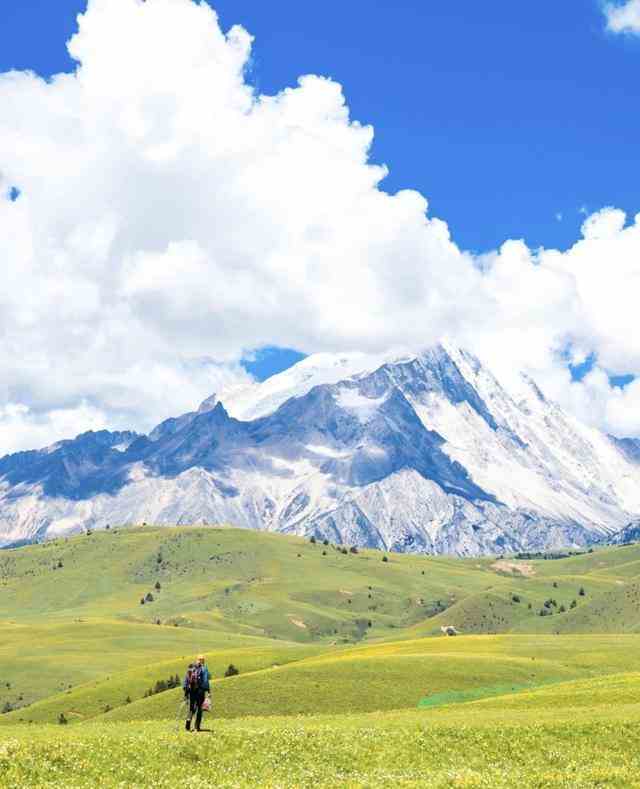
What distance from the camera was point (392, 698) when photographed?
112438 millimetres

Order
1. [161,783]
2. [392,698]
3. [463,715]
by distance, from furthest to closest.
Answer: [392,698], [463,715], [161,783]

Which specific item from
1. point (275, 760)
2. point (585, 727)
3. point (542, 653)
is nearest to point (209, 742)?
point (275, 760)

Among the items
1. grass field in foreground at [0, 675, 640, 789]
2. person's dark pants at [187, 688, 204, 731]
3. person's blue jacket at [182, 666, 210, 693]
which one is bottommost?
grass field in foreground at [0, 675, 640, 789]

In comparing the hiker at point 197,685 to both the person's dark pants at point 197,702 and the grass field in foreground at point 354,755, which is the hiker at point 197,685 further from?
the grass field in foreground at point 354,755

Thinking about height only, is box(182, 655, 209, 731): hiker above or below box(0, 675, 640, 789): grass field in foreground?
above

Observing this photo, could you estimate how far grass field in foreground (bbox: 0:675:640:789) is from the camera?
4231 cm

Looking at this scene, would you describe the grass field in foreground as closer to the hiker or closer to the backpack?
the hiker

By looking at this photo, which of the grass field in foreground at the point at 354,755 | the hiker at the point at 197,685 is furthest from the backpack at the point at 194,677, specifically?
the grass field in foreground at the point at 354,755

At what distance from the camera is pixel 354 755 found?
1953 inches

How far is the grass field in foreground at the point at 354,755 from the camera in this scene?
42312mm

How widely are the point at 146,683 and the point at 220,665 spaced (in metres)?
22.5

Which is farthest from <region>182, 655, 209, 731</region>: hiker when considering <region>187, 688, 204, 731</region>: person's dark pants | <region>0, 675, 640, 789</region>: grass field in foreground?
<region>0, 675, 640, 789</region>: grass field in foreground

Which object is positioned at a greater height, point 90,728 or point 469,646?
point 469,646

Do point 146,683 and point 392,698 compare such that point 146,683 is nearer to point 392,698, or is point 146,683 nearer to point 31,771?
point 392,698
